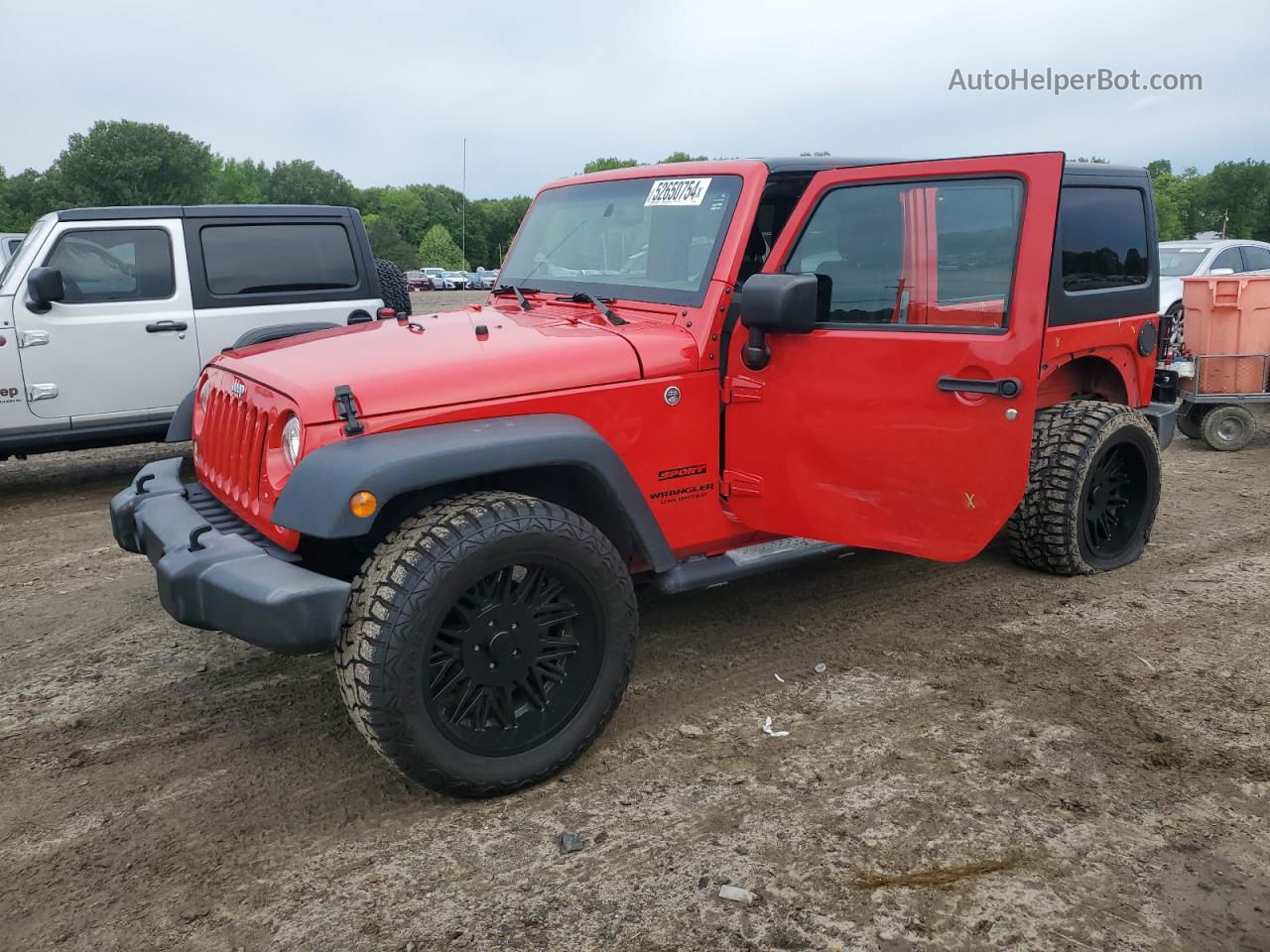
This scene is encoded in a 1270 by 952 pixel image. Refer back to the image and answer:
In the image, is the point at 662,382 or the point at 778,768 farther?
the point at 662,382

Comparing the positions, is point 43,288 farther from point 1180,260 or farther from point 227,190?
point 227,190

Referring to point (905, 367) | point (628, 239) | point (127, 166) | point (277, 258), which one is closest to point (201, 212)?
point (277, 258)

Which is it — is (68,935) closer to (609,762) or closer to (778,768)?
(609,762)

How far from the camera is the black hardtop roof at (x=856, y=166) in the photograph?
372 centimetres

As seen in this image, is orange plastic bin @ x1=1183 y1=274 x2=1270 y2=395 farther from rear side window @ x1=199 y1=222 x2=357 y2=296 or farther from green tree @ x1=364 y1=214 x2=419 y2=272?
green tree @ x1=364 y1=214 x2=419 y2=272

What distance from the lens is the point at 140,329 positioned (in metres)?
6.67

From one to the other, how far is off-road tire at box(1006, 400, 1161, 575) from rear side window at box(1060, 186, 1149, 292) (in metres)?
0.61

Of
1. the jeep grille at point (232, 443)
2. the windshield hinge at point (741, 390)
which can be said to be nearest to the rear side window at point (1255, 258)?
the windshield hinge at point (741, 390)

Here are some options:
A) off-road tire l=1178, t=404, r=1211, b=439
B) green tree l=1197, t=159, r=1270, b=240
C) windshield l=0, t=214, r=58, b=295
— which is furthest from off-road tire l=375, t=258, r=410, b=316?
green tree l=1197, t=159, r=1270, b=240

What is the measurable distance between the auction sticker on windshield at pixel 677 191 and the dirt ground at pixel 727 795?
5.87 ft

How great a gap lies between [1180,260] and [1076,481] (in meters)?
9.40

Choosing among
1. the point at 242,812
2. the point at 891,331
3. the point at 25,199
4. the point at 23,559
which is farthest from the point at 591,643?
the point at 25,199

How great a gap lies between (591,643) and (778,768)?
717 millimetres

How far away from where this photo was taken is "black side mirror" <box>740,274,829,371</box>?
3.17 meters
